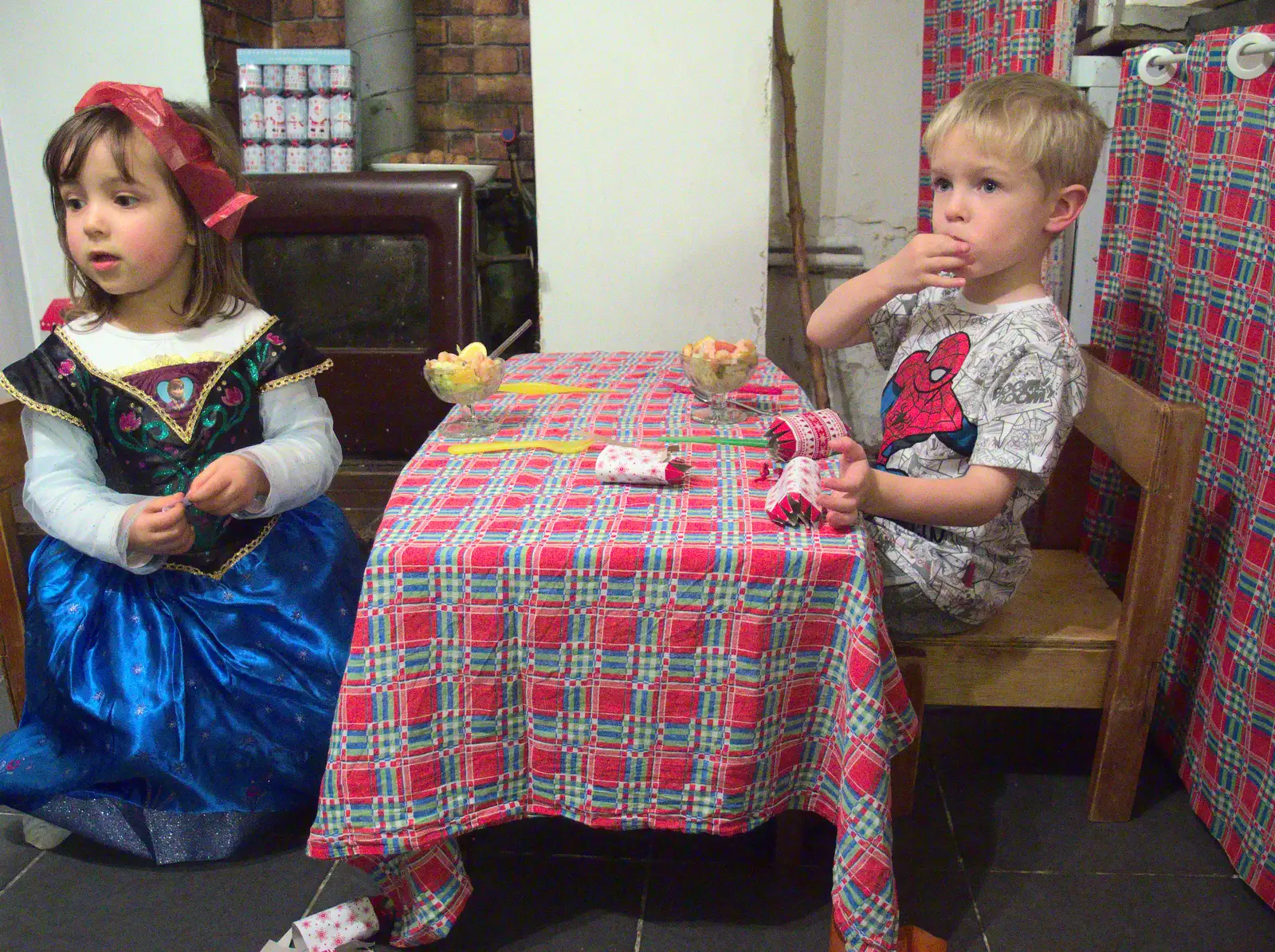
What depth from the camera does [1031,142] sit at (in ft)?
4.33

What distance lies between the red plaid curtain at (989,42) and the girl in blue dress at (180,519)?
130 centimetres

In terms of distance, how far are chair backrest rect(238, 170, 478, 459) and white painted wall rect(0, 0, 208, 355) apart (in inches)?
21.8

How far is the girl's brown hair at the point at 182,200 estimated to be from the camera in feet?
4.60

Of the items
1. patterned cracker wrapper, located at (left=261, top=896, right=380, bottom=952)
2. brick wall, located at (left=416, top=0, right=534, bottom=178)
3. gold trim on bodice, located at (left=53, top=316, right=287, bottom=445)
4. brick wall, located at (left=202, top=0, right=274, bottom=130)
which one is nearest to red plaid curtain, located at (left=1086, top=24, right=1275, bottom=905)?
patterned cracker wrapper, located at (left=261, top=896, right=380, bottom=952)

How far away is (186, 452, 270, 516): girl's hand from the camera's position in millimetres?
1378

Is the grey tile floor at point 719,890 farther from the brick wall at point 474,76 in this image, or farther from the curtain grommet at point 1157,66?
the brick wall at point 474,76

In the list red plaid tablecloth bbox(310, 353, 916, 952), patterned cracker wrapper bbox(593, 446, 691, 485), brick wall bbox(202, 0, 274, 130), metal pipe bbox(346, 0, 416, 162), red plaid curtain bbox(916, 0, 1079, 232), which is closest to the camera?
red plaid tablecloth bbox(310, 353, 916, 952)

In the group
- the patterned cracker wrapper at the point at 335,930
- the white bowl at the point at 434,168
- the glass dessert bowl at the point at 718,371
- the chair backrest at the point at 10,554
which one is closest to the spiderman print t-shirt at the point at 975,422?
the glass dessert bowl at the point at 718,371

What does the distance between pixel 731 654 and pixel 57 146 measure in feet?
3.63

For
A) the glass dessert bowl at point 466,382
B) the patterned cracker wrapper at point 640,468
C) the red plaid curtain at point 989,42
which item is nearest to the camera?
the patterned cracker wrapper at point 640,468

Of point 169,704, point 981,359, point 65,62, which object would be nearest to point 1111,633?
point 981,359

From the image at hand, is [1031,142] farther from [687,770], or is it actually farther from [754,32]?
[754,32]

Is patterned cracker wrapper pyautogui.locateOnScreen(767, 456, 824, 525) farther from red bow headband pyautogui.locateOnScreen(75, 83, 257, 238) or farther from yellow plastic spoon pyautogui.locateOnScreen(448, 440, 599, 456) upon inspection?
red bow headband pyautogui.locateOnScreen(75, 83, 257, 238)

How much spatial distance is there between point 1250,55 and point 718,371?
81 centimetres
